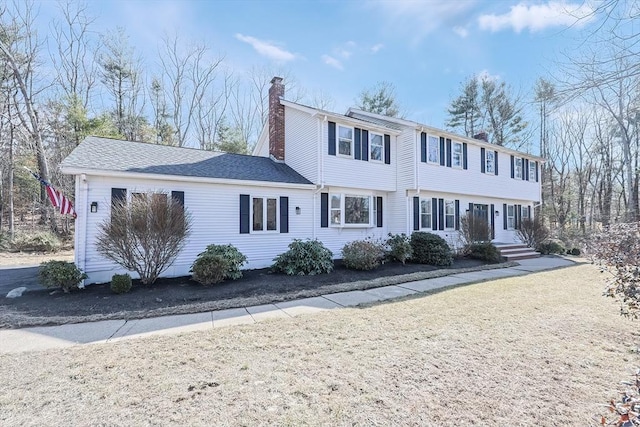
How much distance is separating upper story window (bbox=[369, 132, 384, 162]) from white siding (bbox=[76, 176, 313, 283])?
350cm

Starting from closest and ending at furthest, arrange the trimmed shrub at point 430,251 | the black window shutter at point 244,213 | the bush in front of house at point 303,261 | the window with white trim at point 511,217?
the bush in front of house at point 303,261 → the black window shutter at point 244,213 → the trimmed shrub at point 430,251 → the window with white trim at point 511,217

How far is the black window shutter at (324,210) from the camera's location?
39.7ft

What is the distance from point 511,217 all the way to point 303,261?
14.6 m

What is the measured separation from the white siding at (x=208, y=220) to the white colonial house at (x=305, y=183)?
0.03 meters

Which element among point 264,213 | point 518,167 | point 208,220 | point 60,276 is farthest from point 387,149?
point 60,276

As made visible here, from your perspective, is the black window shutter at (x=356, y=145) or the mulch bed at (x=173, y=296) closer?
the mulch bed at (x=173, y=296)

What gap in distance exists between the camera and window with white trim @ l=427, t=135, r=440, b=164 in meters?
13.8

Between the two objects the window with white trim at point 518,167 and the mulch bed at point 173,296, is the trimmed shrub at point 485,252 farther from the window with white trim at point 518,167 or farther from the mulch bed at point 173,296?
the window with white trim at point 518,167

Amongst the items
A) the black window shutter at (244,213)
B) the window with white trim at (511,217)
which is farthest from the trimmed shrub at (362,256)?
the window with white trim at (511,217)

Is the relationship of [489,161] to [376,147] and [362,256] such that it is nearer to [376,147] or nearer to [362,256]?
[376,147]

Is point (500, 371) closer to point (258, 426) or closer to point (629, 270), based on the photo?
point (629, 270)

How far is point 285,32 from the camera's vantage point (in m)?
13.8

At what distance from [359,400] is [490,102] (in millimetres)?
29536

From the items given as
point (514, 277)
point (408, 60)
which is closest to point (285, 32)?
point (408, 60)
